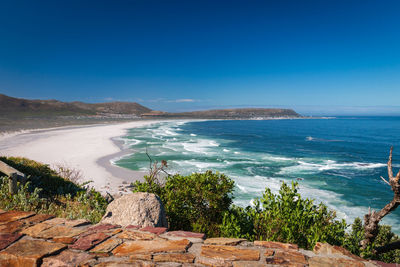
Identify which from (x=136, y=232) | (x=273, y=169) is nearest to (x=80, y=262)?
(x=136, y=232)

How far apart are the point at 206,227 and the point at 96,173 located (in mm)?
19637

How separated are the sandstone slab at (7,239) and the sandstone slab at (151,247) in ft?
4.67

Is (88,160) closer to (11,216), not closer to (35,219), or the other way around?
(11,216)

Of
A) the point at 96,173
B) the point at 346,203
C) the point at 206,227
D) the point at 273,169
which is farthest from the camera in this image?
the point at 273,169

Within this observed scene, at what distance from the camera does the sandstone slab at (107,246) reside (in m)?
3.11

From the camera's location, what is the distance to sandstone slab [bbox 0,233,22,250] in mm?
3111

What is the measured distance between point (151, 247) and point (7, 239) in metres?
2.00

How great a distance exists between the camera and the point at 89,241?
3.33 meters

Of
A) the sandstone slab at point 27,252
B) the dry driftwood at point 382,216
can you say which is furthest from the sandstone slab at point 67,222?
the dry driftwood at point 382,216

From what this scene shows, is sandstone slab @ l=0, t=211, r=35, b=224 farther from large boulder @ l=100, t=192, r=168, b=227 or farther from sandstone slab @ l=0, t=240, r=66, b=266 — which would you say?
large boulder @ l=100, t=192, r=168, b=227

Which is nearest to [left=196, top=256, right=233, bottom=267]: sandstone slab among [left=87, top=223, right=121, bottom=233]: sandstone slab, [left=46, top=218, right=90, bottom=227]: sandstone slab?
[left=87, top=223, right=121, bottom=233]: sandstone slab

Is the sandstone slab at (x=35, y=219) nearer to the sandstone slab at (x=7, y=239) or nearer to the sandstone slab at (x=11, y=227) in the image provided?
the sandstone slab at (x=11, y=227)

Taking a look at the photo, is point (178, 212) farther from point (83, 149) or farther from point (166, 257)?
point (83, 149)

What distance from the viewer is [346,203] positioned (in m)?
18.3
